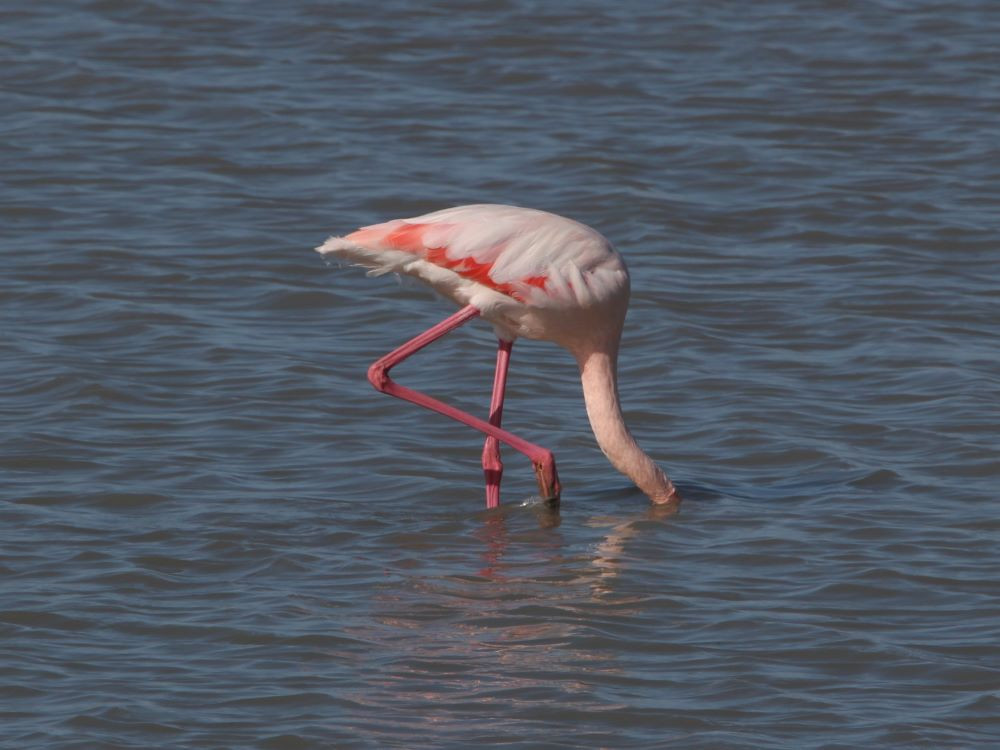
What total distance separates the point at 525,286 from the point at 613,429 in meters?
0.74

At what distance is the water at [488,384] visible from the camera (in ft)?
20.6

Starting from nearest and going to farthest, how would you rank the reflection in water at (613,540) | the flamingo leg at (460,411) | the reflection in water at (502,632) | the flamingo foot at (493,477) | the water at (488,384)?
the reflection in water at (502,632), the water at (488,384), the reflection in water at (613,540), the flamingo leg at (460,411), the flamingo foot at (493,477)

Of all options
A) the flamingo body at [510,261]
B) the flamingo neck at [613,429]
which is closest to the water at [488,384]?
the flamingo neck at [613,429]

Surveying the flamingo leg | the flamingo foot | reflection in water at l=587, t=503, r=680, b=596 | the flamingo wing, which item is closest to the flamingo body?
the flamingo wing

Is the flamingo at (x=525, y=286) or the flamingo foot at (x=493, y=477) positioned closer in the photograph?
the flamingo at (x=525, y=286)

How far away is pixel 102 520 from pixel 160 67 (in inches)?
324

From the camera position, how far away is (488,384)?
9859 mm

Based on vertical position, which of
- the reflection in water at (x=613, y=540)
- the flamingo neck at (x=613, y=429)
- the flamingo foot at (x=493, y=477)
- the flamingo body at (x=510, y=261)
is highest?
the flamingo body at (x=510, y=261)

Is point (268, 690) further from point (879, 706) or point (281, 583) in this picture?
point (879, 706)

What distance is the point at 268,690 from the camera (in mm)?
6141

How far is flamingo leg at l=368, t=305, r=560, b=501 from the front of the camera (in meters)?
8.15

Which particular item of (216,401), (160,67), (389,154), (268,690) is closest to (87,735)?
(268,690)

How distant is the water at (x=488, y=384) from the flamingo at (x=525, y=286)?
0.25 m

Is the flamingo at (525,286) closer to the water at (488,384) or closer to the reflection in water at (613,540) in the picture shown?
the reflection in water at (613,540)
